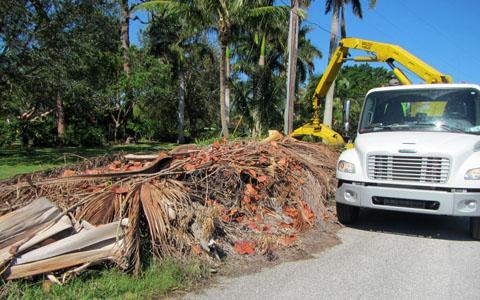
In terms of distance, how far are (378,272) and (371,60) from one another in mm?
9568

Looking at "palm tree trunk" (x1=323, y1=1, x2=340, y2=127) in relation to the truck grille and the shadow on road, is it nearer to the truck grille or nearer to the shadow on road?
the shadow on road

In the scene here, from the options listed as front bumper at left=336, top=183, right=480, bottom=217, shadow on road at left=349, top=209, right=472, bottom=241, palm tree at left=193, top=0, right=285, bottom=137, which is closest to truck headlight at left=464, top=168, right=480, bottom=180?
front bumper at left=336, top=183, right=480, bottom=217

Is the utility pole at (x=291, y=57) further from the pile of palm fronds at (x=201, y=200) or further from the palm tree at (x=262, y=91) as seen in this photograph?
the pile of palm fronds at (x=201, y=200)

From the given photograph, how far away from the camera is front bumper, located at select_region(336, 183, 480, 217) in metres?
6.38

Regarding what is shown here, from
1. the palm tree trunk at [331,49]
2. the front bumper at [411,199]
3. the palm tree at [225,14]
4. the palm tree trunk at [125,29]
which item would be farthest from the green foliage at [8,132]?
the front bumper at [411,199]

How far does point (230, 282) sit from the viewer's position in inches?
194

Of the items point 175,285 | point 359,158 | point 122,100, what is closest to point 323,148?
point 359,158

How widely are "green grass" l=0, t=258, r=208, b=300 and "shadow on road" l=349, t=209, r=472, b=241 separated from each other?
3831mm

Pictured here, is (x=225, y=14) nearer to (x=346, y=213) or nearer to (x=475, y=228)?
(x=346, y=213)

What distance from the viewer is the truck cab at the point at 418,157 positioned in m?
6.45

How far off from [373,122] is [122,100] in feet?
87.4

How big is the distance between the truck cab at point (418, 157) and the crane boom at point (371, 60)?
345cm

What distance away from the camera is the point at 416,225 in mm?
7809

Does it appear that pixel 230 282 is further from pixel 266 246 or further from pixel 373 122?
pixel 373 122
